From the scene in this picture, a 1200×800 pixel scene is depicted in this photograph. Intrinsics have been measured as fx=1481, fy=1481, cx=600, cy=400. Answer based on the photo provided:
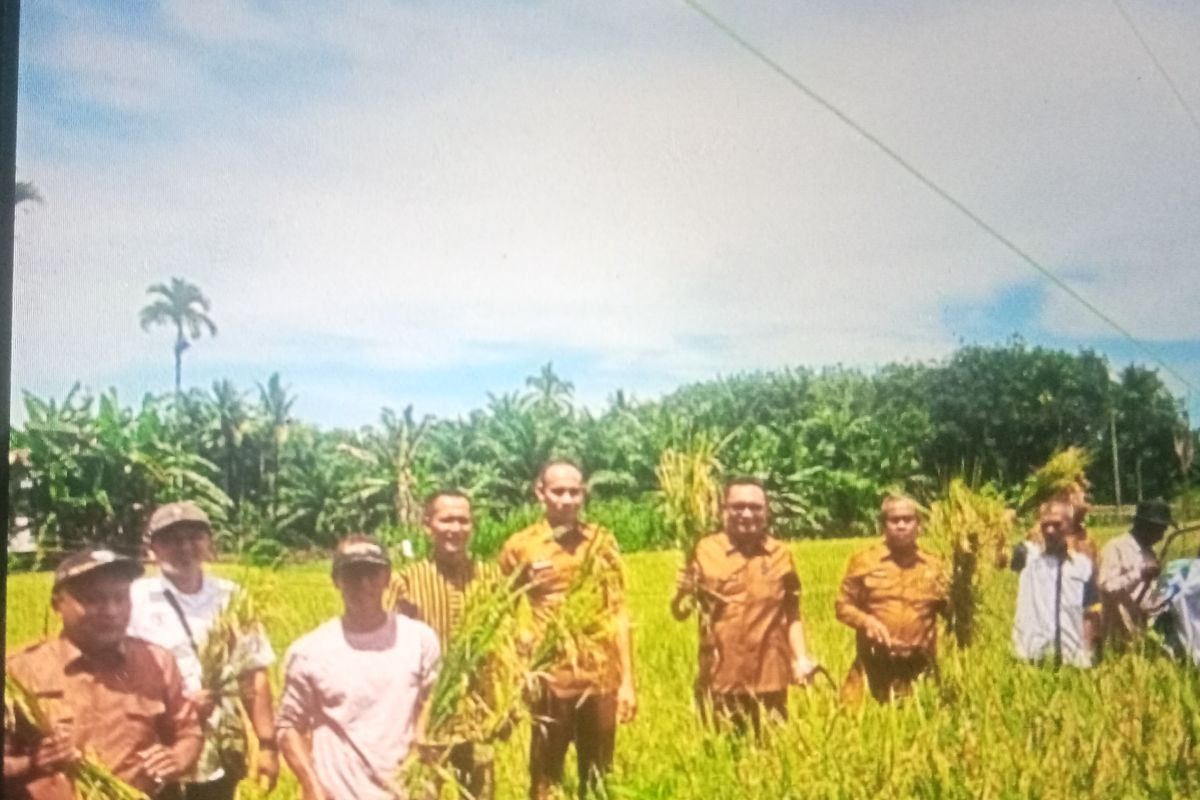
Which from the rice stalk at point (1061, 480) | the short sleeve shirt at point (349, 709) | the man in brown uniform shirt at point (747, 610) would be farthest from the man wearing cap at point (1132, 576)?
the short sleeve shirt at point (349, 709)

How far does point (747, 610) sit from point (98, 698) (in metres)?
1.26

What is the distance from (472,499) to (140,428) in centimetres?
65

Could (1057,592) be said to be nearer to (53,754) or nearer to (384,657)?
(384,657)

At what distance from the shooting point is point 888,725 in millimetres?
3004

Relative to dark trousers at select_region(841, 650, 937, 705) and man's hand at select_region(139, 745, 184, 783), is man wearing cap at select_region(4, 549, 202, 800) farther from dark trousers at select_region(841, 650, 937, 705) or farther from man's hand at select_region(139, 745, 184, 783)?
dark trousers at select_region(841, 650, 937, 705)

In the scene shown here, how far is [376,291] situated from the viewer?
9.58 ft

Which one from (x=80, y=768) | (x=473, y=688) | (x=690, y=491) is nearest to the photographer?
(x=80, y=768)

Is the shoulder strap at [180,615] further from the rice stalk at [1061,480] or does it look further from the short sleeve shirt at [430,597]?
the rice stalk at [1061,480]

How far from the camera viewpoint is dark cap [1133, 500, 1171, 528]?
123 inches

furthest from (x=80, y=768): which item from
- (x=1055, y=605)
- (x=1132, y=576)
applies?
(x=1132, y=576)

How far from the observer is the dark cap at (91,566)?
2777mm

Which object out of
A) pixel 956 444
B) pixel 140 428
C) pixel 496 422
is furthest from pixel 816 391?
pixel 140 428

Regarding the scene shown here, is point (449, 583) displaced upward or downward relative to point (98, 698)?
upward

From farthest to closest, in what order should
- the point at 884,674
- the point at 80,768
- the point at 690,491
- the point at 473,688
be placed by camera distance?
the point at 884,674 < the point at 690,491 < the point at 473,688 < the point at 80,768
